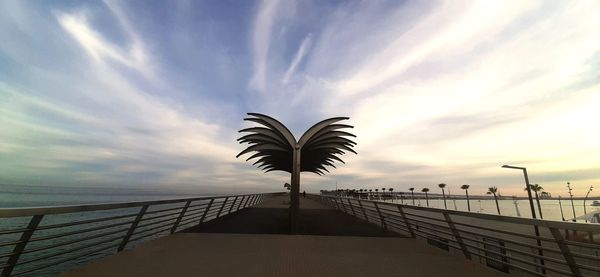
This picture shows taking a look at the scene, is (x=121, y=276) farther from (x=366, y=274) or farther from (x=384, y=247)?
(x=384, y=247)

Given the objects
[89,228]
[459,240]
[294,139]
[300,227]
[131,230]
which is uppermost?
[294,139]

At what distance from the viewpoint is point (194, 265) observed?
4.93 m

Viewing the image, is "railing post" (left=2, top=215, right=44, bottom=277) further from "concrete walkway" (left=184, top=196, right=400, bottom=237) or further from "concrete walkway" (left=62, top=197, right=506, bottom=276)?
"concrete walkway" (left=184, top=196, right=400, bottom=237)

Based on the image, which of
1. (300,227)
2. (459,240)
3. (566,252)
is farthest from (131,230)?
(566,252)

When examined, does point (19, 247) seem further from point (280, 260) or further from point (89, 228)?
point (280, 260)

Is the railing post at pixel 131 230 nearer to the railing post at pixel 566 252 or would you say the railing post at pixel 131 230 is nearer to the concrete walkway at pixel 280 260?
the concrete walkway at pixel 280 260

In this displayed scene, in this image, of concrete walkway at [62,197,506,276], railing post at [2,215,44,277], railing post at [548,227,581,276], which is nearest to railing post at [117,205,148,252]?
concrete walkway at [62,197,506,276]

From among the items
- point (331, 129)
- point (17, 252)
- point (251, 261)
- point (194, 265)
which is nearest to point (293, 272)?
point (251, 261)

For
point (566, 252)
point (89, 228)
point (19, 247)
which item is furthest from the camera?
point (89, 228)

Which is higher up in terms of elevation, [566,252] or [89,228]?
[89,228]

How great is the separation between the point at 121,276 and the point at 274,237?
420 centimetres

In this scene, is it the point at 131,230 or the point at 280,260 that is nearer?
the point at 280,260

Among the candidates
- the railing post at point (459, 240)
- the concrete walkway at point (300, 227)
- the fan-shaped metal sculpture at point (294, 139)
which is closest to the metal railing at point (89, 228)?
the concrete walkway at point (300, 227)

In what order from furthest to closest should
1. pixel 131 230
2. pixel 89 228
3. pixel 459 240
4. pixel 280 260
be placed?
pixel 131 230 → pixel 459 240 → pixel 280 260 → pixel 89 228
